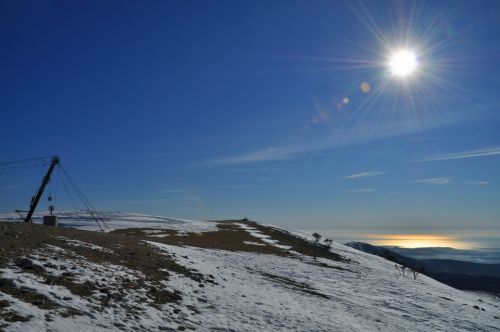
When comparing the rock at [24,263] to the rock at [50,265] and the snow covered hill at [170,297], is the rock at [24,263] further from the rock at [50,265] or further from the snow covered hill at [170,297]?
the rock at [50,265]

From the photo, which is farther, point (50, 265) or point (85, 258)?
point (85, 258)

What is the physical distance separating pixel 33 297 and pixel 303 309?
13.8 m

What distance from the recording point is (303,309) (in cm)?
2039

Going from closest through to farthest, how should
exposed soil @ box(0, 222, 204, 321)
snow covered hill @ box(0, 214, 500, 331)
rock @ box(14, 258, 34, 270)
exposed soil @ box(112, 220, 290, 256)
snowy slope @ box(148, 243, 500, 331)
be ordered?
snow covered hill @ box(0, 214, 500, 331) → exposed soil @ box(0, 222, 204, 321) → rock @ box(14, 258, 34, 270) → snowy slope @ box(148, 243, 500, 331) → exposed soil @ box(112, 220, 290, 256)

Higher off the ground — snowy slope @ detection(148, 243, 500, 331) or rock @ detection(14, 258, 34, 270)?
rock @ detection(14, 258, 34, 270)

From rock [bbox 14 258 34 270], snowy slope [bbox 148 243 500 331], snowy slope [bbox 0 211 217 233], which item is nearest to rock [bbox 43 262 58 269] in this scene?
rock [bbox 14 258 34 270]

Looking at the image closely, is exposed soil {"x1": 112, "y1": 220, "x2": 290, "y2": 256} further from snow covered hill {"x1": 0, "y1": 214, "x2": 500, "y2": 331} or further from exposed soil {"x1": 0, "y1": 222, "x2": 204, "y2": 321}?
exposed soil {"x1": 0, "y1": 222, "x2": 204, "y2": 321}

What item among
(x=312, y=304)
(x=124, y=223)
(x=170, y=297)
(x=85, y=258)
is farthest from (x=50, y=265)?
(x=124, y=223)

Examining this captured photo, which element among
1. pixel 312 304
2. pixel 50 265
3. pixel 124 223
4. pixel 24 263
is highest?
pixel 124 223

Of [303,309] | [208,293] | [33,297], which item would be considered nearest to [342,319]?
[303,309]

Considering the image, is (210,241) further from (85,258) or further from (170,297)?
(170,297)

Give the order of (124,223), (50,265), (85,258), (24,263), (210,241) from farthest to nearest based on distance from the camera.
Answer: (124,223), (210,241), (85,258), (50,265), (24,263)

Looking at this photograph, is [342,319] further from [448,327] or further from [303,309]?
[448,327]

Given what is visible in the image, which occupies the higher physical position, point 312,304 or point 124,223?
point 124,223
